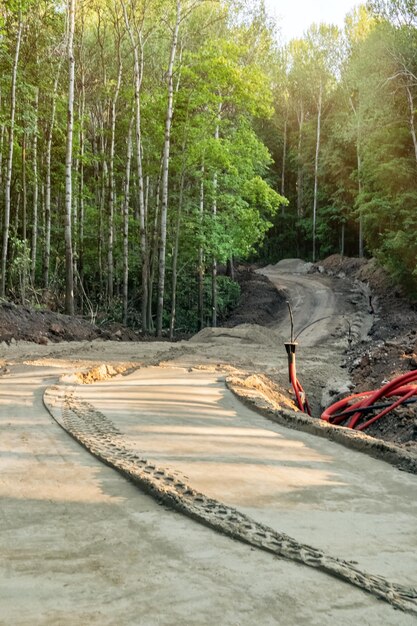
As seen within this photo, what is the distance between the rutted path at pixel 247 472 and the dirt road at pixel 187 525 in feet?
0.07

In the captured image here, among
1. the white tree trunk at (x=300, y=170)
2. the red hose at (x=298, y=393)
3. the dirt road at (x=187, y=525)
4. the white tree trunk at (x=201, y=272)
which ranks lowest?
the red hose at (x=298, y=393)

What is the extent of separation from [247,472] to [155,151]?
23114mm

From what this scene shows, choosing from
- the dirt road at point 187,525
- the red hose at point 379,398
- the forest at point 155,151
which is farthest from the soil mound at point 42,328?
the red hose at point 379,398

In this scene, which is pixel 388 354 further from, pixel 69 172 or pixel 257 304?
pixel 257 304

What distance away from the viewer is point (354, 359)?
1856cm

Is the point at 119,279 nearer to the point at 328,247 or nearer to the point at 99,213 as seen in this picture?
the point at 99,213

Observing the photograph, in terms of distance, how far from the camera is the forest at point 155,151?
937 inches

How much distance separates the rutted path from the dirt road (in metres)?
0.02

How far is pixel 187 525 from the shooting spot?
402 cm

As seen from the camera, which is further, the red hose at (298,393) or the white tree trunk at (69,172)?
the white tree trunk at (69,172)


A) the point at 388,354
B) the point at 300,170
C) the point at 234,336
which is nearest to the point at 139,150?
the point at 234,336

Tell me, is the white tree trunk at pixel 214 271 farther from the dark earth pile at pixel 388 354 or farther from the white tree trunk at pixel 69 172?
the dark earth pile at pixel 388 354

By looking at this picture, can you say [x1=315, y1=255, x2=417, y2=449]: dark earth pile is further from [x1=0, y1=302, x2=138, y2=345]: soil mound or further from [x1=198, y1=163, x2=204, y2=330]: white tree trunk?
[x1=0, y1=302, x2=138, y2=345]: soil mound

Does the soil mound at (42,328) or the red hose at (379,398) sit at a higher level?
the soil mound at (42,328)
